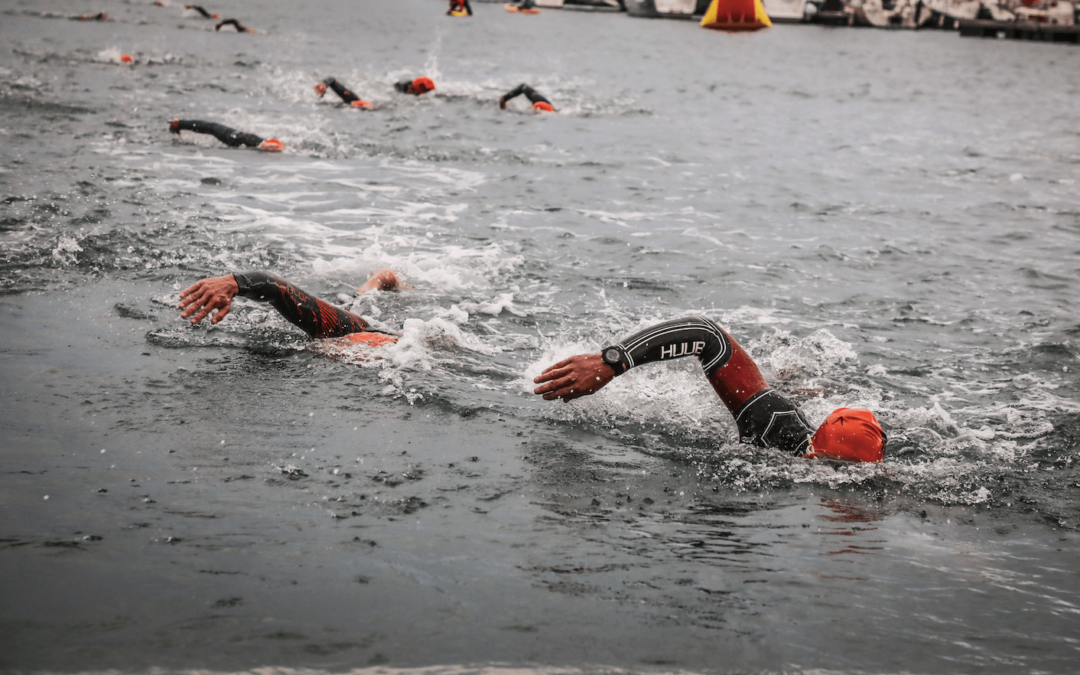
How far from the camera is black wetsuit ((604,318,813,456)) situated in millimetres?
5023

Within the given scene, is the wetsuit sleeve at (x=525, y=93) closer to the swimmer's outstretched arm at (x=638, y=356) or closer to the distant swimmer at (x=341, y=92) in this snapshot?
the distant swimmer at (x=341, y=92)

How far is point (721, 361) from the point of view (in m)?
5.49

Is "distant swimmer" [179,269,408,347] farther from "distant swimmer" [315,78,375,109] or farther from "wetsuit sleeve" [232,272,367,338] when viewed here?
"distant swimmer" [315,78,375,109]

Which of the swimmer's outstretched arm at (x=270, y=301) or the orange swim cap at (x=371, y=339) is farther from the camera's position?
the orange swim cap at (x=371, y=339)

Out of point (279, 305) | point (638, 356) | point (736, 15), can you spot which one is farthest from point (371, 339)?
point (736, 15)

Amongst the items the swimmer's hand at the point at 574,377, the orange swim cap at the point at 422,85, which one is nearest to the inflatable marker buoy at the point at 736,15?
the swimmer's hand at the point at 574,377

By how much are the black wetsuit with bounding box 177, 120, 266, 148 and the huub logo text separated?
1109 cm

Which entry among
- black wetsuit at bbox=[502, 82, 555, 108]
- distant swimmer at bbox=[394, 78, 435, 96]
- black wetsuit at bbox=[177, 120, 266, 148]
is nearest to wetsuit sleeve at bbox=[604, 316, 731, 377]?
black wetsuit at bbox=[177, 120, 266, 148]

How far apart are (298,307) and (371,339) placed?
710mm

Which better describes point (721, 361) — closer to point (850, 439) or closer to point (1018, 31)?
point (850, 439)

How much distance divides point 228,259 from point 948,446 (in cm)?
713

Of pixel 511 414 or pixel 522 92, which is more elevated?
pixel 522 92

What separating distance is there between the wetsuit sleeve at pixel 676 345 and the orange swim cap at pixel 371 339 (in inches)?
91.3

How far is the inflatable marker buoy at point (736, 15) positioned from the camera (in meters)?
11.1
